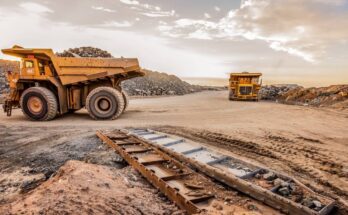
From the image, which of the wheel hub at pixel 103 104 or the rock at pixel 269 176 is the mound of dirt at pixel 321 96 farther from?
the rock at pixel 269 176

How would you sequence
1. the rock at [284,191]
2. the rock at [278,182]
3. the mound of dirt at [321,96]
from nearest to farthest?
the rock at [284,191] < the rock at [278,182] < the mound of dirt at [321,96]

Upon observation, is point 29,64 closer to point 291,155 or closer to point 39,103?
point 39,103

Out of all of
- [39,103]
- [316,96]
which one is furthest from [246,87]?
[39,103]

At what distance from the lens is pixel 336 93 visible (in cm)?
2209

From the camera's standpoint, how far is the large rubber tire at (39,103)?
1154 cm

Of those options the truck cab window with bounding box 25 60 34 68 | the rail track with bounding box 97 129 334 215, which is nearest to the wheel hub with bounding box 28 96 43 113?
the truck cab window with bounding box 25 60 34 68

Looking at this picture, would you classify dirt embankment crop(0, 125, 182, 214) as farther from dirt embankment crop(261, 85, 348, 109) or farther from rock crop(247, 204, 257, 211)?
dirt embankment crop(261, 85, 348, 109)

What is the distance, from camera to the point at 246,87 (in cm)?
2417

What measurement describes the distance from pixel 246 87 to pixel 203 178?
20236 millimetres

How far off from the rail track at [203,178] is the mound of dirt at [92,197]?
0.24 m

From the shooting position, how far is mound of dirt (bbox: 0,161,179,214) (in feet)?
11.7

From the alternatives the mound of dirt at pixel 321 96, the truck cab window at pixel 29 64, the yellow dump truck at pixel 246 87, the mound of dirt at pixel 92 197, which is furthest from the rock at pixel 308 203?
the yellow dump truck at pixel 246 87

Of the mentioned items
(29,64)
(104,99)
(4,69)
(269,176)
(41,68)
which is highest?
(4,69)

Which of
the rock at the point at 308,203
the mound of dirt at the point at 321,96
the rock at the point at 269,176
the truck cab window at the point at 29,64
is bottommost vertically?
the rock at the point at 308,203
